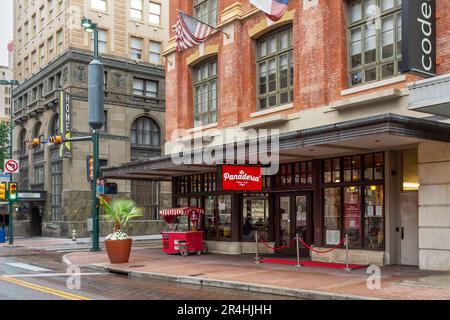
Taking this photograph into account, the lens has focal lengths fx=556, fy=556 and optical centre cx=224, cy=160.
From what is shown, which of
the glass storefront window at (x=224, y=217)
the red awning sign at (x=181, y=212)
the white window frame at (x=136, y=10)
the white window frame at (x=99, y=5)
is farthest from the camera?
the white window frame at (x=136, y=10)

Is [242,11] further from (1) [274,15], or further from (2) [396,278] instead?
(2) [396,278]

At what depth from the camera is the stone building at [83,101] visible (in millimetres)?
39812

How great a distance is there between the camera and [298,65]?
758 inches

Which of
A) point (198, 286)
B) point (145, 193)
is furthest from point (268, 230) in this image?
point (145, 193)

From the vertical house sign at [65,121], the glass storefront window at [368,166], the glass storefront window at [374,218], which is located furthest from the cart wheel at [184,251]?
the vertical house sign at [65,121]

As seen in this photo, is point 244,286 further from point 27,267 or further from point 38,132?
point 38,132

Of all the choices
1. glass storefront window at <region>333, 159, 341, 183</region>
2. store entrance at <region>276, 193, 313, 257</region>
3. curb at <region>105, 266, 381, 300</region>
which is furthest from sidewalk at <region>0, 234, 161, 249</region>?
glass storefront window at <region>333, 159, 341, 183</region>

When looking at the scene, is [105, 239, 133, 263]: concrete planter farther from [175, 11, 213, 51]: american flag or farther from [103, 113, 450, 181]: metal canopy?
[175, 11, 213, 51]: american flag

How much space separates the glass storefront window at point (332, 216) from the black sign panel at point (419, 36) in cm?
552

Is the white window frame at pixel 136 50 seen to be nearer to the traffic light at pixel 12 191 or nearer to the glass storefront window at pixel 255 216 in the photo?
the traffic light at pixel 12 191

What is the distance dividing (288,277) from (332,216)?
4.50 meters

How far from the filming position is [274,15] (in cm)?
1742

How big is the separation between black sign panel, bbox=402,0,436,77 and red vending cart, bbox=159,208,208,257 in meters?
11.3

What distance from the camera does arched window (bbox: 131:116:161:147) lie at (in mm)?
43688
